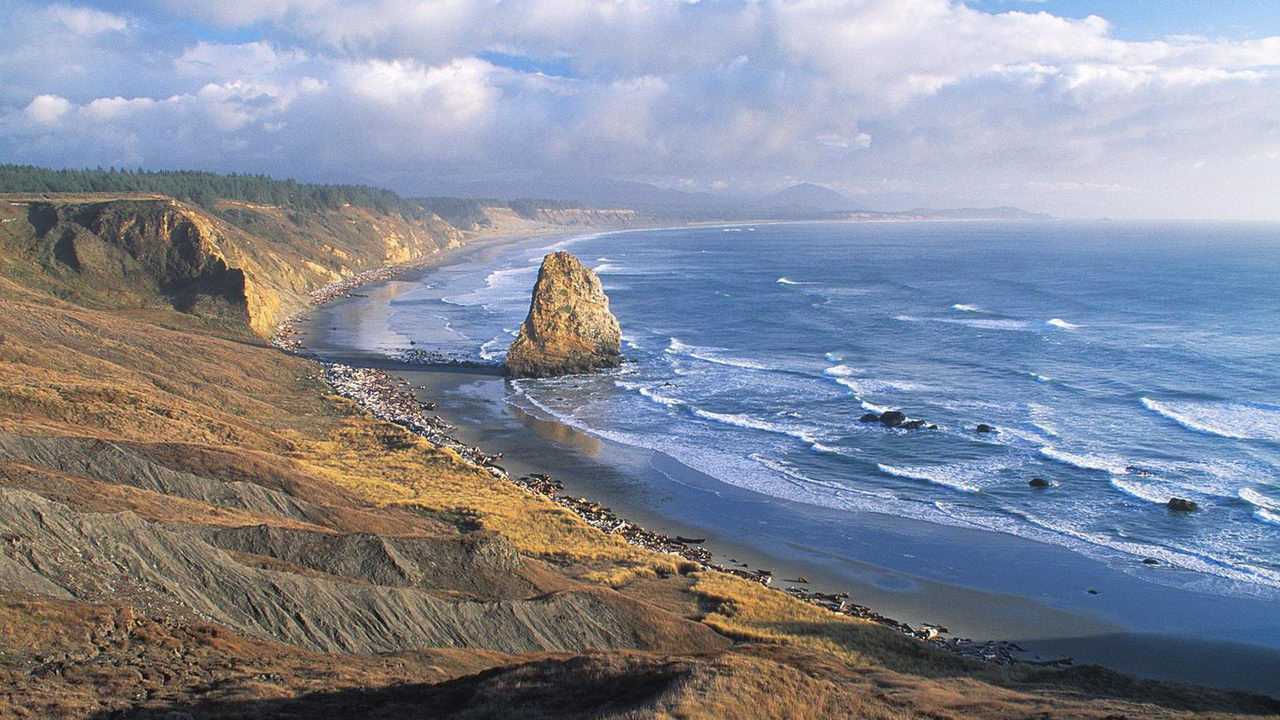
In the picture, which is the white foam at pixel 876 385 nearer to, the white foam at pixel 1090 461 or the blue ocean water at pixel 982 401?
the blue ocean water at pixel 982 401

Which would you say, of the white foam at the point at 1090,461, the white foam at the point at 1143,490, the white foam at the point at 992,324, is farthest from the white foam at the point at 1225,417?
the white foam at the point at 992,324

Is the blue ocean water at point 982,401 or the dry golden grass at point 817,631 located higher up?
the blue ocean water at point 982,401

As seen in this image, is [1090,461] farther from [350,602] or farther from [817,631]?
[350,602]

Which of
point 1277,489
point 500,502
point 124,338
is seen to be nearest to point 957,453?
point 1277,489

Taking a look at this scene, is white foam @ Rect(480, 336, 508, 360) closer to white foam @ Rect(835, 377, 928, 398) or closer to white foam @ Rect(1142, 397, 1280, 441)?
white foam @ Rect(835, 377, 928, 398)

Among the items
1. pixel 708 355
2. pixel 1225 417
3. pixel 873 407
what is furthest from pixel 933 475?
pixel 708 355
